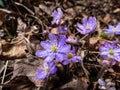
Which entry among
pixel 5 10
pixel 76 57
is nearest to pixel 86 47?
pixel 76 57

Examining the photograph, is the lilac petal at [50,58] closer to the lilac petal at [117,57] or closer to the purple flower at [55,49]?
the purple flower at [55,49]

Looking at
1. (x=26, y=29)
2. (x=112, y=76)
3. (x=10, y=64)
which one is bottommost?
(x=112, y=76)

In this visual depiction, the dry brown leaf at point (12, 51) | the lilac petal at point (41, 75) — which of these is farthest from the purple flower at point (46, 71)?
the dry brown leaf at point (12, 51)

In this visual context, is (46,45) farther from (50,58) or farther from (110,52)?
(110,52)

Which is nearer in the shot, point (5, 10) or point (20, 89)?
point (20, 89)

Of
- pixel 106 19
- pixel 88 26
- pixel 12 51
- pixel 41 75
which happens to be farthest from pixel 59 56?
pixel 106 19

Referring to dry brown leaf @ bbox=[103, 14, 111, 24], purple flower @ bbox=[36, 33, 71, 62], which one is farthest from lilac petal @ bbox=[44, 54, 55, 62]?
dry brown leaf @ bbox=[103, 14, 111, 24]

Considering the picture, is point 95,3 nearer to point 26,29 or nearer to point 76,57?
point 26,29
